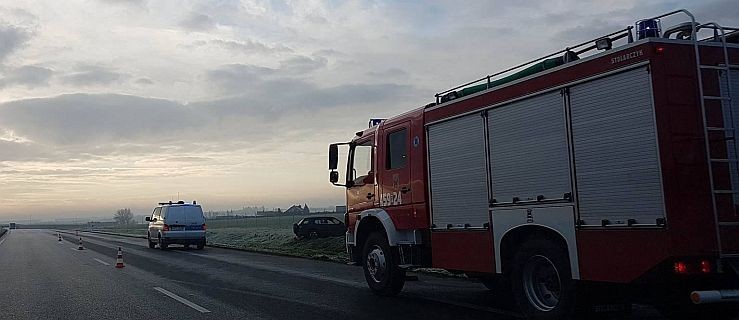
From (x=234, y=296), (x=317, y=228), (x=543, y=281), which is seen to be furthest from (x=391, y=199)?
(x=317, y=228)

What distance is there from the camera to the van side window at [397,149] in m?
10.4

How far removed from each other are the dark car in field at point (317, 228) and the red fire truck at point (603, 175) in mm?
22201

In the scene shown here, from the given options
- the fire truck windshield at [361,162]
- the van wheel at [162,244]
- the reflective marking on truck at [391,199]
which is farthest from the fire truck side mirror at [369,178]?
the van wheel at [162,244]

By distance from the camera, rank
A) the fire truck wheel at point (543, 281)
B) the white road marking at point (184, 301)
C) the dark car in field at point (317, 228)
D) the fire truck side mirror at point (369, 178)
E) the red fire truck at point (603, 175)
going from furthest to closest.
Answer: the dark car in field at point (317, 228) < the fire truck side mirror at point (369, 178) < the white road marking at point (184, 301) < the fire truck wheel at point (543, 281) < the red fire truck at point (603, 175)

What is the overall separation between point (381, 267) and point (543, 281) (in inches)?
147

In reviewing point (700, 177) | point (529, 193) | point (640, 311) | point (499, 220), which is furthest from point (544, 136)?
point (640, 311)

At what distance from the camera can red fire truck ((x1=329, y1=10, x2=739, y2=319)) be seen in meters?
5.99

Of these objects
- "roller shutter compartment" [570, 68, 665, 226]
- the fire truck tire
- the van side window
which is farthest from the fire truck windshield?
the fire truck tire

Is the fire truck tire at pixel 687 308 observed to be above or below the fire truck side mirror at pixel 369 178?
below

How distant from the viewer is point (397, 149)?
35.1ft

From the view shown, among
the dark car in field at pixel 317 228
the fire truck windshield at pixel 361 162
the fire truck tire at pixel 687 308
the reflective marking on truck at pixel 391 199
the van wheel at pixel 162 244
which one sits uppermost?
the fire truck windshield at pixel 361 162

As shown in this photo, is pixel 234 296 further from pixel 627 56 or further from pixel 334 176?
pixel 627 56

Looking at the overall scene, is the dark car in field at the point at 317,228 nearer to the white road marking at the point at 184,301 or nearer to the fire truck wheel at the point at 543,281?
the white road marking at the point at 184,301

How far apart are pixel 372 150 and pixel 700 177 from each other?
636 cm
